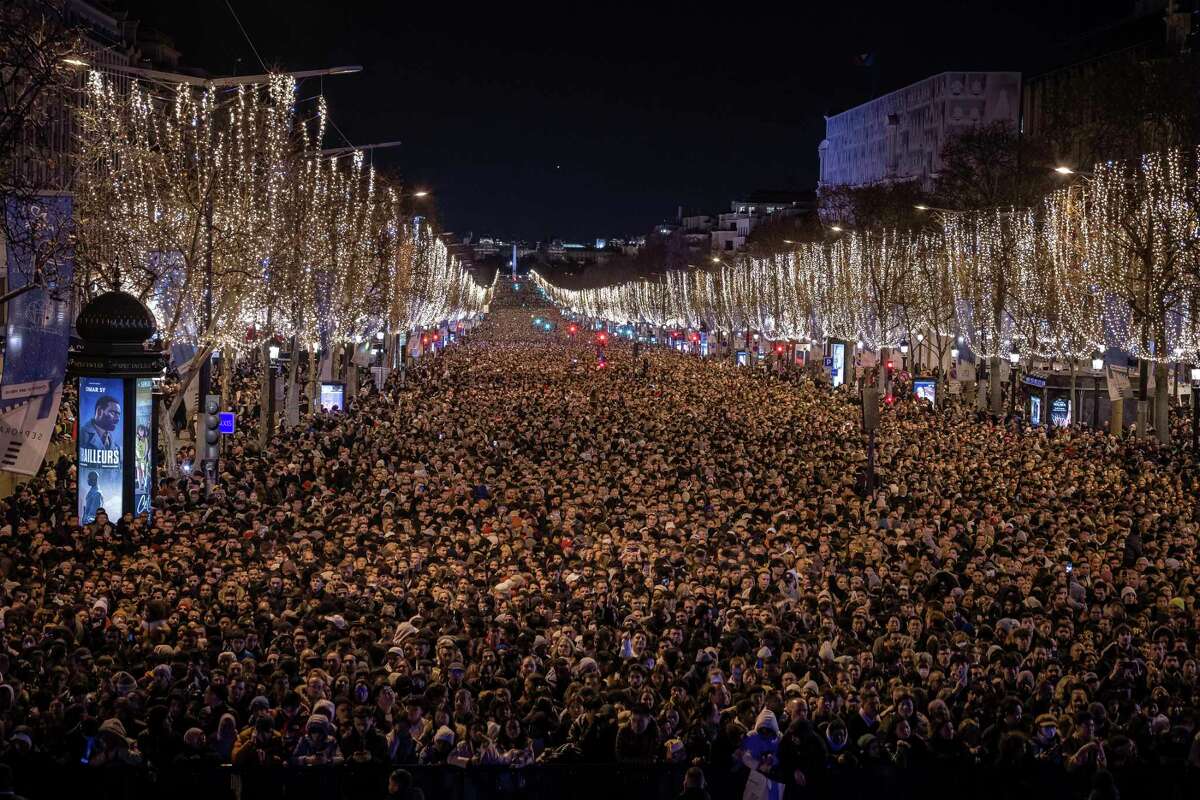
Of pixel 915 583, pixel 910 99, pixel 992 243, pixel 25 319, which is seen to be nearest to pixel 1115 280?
pixel 992 243

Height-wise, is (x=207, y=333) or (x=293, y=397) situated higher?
(x=207, y=333)

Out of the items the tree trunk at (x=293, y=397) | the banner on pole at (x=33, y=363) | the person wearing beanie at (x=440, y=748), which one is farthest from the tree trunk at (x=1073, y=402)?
the person wearing beanie at (x=440, y=748)

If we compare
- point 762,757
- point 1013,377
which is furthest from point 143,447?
point 1013,377

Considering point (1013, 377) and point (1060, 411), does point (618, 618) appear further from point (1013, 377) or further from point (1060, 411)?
point (1013, 377)

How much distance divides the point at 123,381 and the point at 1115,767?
15609 millimetres

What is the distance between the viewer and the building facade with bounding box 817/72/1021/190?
100 m

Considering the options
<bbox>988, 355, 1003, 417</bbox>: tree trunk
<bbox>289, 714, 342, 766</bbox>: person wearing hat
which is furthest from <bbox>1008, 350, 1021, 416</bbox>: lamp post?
<bbox>289, 714, 342, 766</bbox>: person wearing hat

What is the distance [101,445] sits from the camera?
72.7 feet

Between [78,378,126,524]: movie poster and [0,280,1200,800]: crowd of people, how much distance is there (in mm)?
391

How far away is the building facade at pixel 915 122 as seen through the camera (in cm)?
10025

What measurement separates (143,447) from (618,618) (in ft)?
32.6

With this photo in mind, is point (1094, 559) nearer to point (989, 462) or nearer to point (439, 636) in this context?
point (439, 636)

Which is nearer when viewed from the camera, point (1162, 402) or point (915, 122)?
point (1162, 402)

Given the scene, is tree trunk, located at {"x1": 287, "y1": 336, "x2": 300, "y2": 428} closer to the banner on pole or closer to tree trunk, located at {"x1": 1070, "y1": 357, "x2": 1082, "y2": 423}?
tree trunk, located at {"x1": 1070, "y1": 357, "x2": 1082, "y2": 423}
